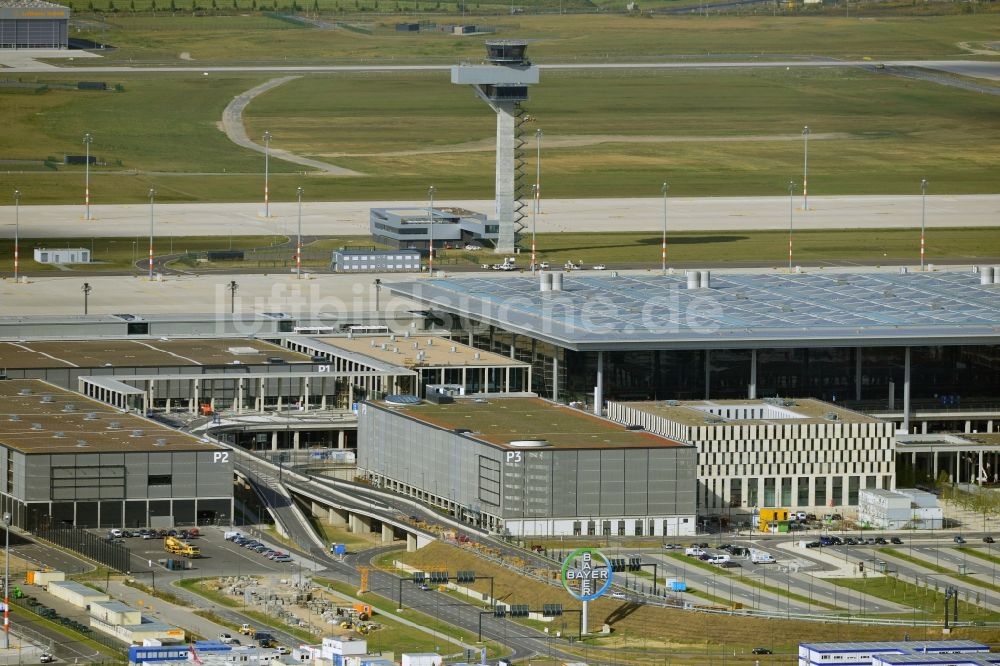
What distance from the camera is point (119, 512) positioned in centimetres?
13150

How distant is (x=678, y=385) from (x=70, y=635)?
5257cm

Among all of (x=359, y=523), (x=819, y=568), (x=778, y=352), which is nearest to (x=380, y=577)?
(x=359, y=523)

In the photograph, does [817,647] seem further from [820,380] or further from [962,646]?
[820,380]

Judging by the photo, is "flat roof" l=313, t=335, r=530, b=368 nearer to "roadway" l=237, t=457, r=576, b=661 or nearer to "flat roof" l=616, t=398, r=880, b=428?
"flat roof" l=616, t=398, r=880, b=428

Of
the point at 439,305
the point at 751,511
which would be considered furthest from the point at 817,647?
the point at 439,305

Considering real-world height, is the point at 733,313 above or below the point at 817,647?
above

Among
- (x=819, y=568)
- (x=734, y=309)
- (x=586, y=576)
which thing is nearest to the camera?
(x=586, y=576)

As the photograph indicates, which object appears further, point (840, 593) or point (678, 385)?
point (678, 385)

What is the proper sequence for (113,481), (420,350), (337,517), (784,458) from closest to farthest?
(113,481) → (337,517) → (784,458) → (420,350)

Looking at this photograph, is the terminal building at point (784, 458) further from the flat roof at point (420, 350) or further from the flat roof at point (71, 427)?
the flat roof at point (71, 427)

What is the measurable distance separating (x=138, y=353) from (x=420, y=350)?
708 inches

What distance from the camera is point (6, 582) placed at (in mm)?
115375

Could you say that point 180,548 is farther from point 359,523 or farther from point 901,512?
point 901,512

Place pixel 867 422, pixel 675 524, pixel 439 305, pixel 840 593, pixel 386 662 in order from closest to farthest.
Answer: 1. pixel 386 662
2. pixel 840 593
3. pixel 675 524
4. pixel 867 422
5. pixel 439 305
